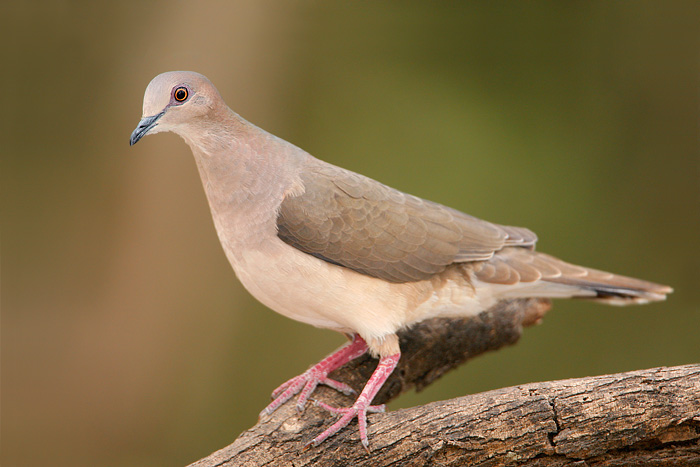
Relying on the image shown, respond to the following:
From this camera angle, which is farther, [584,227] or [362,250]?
[584,227]

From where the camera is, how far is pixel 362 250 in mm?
2607

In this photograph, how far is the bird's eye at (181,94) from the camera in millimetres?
2398

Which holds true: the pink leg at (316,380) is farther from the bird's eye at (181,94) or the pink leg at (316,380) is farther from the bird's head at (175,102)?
the bird's eye at (181,94)

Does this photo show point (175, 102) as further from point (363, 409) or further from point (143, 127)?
point (363, 409)

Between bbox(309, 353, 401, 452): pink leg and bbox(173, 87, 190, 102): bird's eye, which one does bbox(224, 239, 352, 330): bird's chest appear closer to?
bbox(309, 353, 401, 452): pink leg

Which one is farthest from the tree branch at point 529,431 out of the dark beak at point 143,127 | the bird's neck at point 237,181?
the dark beak at point 143,127

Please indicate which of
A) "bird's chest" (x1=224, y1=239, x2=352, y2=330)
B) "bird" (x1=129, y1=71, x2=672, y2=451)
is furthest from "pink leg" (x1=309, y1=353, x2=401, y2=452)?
"bird's chest" (x1=224, y1=239, x2=352, y2=330)

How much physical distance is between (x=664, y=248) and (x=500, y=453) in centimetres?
312

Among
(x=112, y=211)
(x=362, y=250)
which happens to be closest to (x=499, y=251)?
(x=362, y=250)

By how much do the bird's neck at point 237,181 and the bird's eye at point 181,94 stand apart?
129 mm

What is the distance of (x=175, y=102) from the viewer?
240cm

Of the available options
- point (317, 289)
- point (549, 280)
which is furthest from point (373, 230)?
point (549, 280)

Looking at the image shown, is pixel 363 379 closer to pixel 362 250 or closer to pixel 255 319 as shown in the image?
pixel 362 250

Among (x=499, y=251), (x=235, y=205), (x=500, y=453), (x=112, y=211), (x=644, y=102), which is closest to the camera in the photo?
(x=500, y=453)
